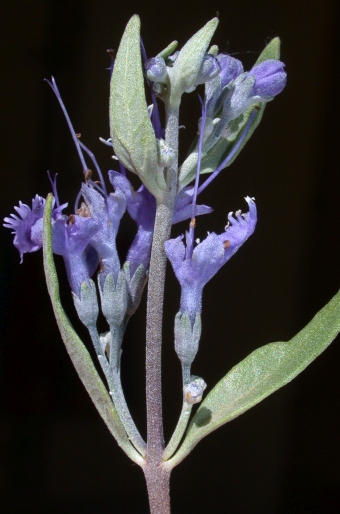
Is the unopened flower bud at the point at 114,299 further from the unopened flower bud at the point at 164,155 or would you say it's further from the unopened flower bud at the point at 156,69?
the unopened flower bud at the point at 156,69

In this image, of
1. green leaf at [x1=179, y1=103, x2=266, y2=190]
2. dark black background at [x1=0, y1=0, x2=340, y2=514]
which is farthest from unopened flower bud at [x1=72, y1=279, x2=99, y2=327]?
dark black background at [x1=0, y1=0, x2=340, y2=514]

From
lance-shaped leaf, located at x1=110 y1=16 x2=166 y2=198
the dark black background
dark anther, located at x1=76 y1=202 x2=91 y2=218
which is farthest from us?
the dark black background

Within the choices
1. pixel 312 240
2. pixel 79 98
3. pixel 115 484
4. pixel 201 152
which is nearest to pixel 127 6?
pixel 79 98

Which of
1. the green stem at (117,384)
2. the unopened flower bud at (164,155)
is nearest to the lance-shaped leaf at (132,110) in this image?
the unopened flower bud at (164,155)

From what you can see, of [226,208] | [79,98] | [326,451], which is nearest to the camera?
[79,98]

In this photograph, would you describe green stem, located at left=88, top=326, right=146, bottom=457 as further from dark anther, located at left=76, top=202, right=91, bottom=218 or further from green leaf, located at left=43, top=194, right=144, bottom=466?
dark anther, located at left=76, top=202, right=91, bottom=218

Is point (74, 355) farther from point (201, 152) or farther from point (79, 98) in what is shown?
point (79, 98)

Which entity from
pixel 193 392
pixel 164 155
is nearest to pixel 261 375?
pixel 193 392

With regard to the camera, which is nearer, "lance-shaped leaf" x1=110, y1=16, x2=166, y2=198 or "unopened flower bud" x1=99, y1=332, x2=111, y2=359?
"lance-shaped leaf" x1=110, y1=16, x2=166, y2=198
